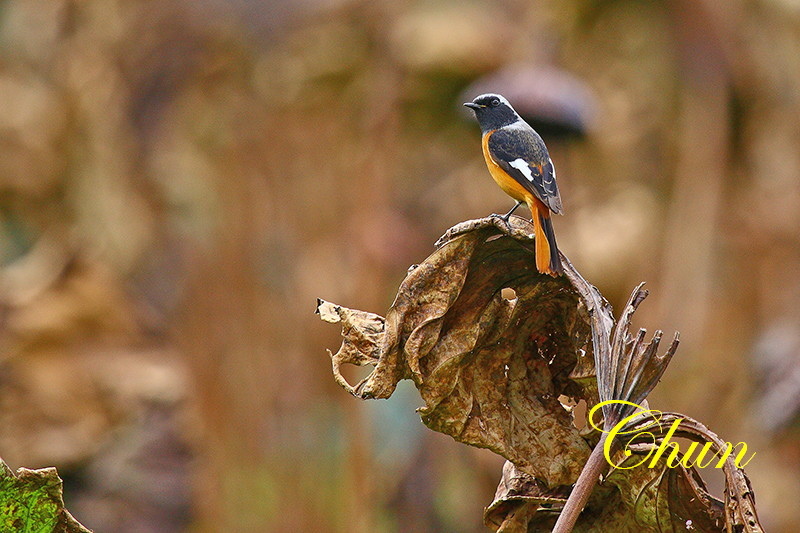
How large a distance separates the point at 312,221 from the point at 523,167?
5.86m

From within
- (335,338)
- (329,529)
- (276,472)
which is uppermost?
(335,338)

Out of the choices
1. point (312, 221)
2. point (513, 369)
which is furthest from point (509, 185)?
point (312, 221)

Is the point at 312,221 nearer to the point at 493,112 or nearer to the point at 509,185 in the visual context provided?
the point at 493,112

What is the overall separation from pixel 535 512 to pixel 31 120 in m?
7.90

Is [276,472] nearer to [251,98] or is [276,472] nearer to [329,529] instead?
[329,529]

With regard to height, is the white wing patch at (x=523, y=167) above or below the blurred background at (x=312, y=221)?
below

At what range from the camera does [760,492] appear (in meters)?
6.88

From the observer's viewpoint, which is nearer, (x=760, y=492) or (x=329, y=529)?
(x=329, y=529)

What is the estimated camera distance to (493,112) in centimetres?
234

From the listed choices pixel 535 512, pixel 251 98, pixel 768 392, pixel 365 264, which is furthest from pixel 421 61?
pixel 535 512

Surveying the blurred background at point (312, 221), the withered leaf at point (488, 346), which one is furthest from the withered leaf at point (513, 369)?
the blurred background at point (312, 221)

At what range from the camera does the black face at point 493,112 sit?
2.30 meters

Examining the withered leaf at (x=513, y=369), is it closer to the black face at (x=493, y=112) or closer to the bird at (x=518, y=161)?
the bird at (x=518, y=161)

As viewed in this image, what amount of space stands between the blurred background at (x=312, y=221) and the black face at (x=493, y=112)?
361 centimetres
